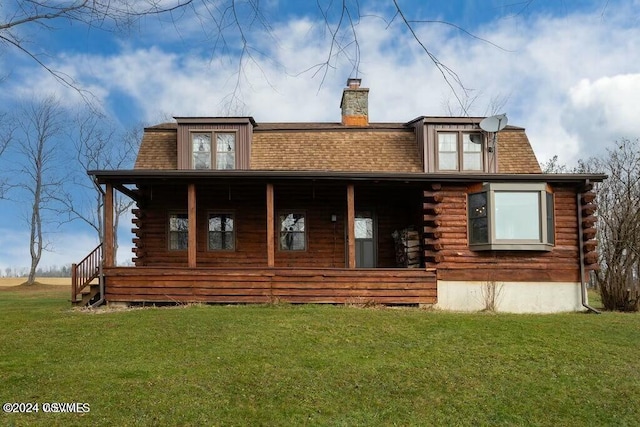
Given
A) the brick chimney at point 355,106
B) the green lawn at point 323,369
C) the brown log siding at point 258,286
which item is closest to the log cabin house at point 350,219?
the brown log siding at point 258,286

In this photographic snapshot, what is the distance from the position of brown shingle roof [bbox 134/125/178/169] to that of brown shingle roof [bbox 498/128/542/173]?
962 cm

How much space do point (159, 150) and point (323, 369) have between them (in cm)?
1047

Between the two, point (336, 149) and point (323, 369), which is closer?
point (323, 369)

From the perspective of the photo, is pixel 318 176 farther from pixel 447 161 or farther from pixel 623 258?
pixel 623 258

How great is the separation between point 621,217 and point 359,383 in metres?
12.5

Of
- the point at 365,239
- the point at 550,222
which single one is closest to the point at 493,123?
the point at 550,222

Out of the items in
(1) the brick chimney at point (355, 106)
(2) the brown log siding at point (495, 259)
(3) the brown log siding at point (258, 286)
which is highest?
(1) the brick chimney at point (355, 106)

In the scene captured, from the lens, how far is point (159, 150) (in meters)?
15.4

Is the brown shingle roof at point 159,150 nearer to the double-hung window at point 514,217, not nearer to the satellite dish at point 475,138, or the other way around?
the satellite dish at point 475,138

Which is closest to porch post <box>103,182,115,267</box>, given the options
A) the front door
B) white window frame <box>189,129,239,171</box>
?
white window frame <box>189,129,239,171</box>

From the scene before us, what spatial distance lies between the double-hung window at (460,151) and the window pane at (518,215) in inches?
82.2

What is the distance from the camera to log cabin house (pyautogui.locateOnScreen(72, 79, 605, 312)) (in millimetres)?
12680

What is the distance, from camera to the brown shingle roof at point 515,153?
14.8m

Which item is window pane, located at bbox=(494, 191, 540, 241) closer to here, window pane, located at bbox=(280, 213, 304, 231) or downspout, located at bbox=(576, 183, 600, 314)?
downspout, located at bbox=(576, 183, 600, 314)
